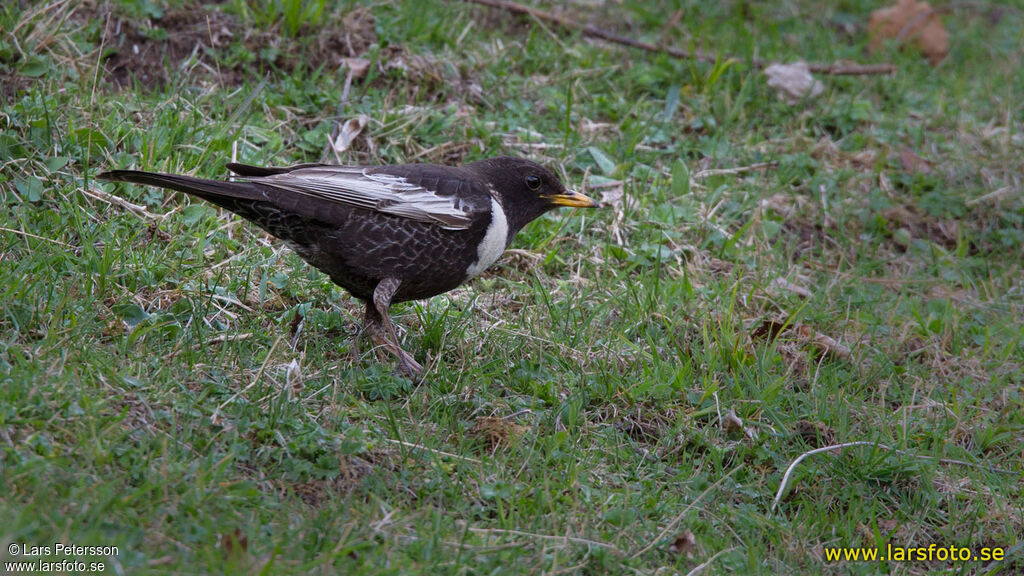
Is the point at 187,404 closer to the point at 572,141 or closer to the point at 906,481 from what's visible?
the point at 906,481

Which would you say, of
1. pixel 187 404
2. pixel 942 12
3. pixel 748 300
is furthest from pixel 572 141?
pixel 942 12

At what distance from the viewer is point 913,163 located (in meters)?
7.18

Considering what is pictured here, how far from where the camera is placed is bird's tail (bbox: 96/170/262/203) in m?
4.26

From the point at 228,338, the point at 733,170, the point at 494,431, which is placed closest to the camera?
the point at 494,431

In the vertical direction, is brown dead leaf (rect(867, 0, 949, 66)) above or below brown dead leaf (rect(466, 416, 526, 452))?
above

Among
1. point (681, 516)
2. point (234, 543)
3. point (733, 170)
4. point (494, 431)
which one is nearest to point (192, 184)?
point (494, 431)

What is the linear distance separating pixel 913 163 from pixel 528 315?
11.6 ft

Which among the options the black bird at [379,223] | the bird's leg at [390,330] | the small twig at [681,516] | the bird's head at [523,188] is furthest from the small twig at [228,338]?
the small twig at [681,516]

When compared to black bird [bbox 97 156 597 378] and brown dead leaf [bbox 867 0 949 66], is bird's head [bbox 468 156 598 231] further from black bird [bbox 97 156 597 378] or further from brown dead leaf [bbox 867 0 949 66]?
brown dead leaf [bbox 867 0 949 66]

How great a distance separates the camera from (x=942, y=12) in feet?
29.9

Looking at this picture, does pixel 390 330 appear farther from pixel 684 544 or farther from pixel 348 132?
pixel 348 132

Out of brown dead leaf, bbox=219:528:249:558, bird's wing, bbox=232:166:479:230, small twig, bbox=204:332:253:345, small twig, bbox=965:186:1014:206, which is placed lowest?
small twig, bbox=965:186:1014:206

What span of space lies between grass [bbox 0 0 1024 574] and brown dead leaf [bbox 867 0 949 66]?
25 cm

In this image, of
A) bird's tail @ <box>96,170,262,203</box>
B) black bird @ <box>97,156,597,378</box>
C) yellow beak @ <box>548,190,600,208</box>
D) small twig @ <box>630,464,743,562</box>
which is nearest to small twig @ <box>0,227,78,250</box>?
bird's tail @ <box>96,170,262,203</box>
